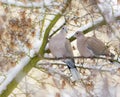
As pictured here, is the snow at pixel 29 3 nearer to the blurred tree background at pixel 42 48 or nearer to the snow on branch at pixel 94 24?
the blurred tree background at pixel 42 48

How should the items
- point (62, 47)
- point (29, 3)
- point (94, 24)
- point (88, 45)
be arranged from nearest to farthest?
point (62, 47), point (94, 24), point (88, 45), point (29, 3)

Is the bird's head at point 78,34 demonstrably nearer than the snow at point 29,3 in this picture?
Yes

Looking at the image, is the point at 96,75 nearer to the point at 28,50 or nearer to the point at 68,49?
the point at 68,49

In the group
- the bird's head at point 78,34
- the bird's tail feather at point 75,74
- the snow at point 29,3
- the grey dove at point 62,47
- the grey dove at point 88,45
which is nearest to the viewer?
the bird's tail feather at point 75,74

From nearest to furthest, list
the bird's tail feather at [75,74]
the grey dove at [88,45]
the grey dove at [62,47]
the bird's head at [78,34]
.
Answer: the bird's tail feather at [75,74] < the grey dove at [62,47] < the grey dove at [88,45] < the bird's head at [78,34]

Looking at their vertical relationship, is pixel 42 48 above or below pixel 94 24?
below

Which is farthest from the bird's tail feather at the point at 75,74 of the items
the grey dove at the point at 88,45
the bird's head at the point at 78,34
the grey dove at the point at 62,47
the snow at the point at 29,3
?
the snow at the point at 29,3

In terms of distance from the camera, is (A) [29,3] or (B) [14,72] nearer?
(B) [14,72]

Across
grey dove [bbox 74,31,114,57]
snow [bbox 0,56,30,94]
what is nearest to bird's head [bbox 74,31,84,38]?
grey dove [bbox 74,31,114,57]

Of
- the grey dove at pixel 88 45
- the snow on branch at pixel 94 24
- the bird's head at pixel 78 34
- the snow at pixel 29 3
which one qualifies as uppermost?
the snow at pixel 29 3

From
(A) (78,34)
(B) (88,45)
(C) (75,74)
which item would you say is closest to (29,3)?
(A) (78,34)

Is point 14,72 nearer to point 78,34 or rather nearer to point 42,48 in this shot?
point 42,48

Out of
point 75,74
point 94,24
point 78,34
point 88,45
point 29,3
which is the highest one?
point 29,3
